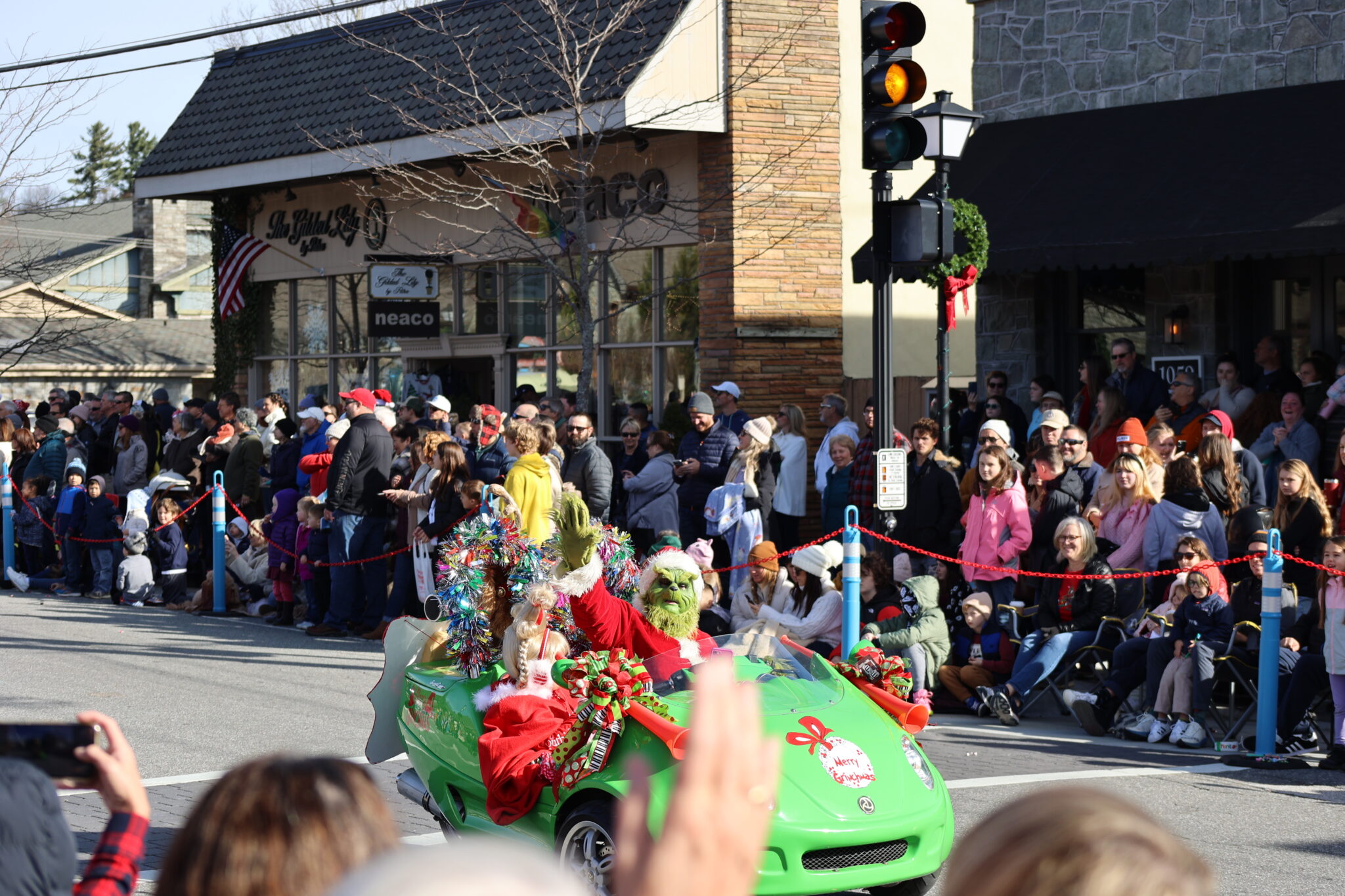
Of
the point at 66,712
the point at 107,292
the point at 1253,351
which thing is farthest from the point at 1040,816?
the point at 107,292

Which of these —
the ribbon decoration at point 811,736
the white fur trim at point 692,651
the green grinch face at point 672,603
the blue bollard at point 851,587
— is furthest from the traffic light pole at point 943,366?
the ribbon decoration at point 811,736

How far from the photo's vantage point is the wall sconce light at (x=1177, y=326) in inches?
635

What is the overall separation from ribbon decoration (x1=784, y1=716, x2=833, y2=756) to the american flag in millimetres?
20826

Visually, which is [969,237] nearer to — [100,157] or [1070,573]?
[1070,573]

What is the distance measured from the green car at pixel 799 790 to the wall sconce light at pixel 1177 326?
1036 centimetres

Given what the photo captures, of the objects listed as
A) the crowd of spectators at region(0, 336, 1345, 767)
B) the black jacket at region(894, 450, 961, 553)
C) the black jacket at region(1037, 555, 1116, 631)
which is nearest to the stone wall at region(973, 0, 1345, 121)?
the crowd of spectators at region(0, 336, 1345, 767)

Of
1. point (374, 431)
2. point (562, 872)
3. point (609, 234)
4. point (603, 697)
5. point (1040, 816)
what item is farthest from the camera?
point (609, 234)

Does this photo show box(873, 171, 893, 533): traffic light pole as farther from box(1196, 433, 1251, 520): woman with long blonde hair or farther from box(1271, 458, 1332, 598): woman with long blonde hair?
box(1271, 458, 1332, 598): woman with long blonde hair

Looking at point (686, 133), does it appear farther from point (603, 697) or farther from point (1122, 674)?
point (603, 697)

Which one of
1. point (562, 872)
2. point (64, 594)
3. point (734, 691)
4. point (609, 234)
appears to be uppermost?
point (609, 234)

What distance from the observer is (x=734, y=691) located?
1.40m

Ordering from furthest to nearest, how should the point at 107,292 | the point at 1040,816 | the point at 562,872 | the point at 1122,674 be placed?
the point at 107,292, the point at 1122,674, the point at 1040,816, the point at 562,872

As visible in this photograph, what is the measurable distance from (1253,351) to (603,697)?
36.9 feet

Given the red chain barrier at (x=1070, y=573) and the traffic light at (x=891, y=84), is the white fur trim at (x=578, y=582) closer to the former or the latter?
the red chain barrier at (x=1070, y=573)
